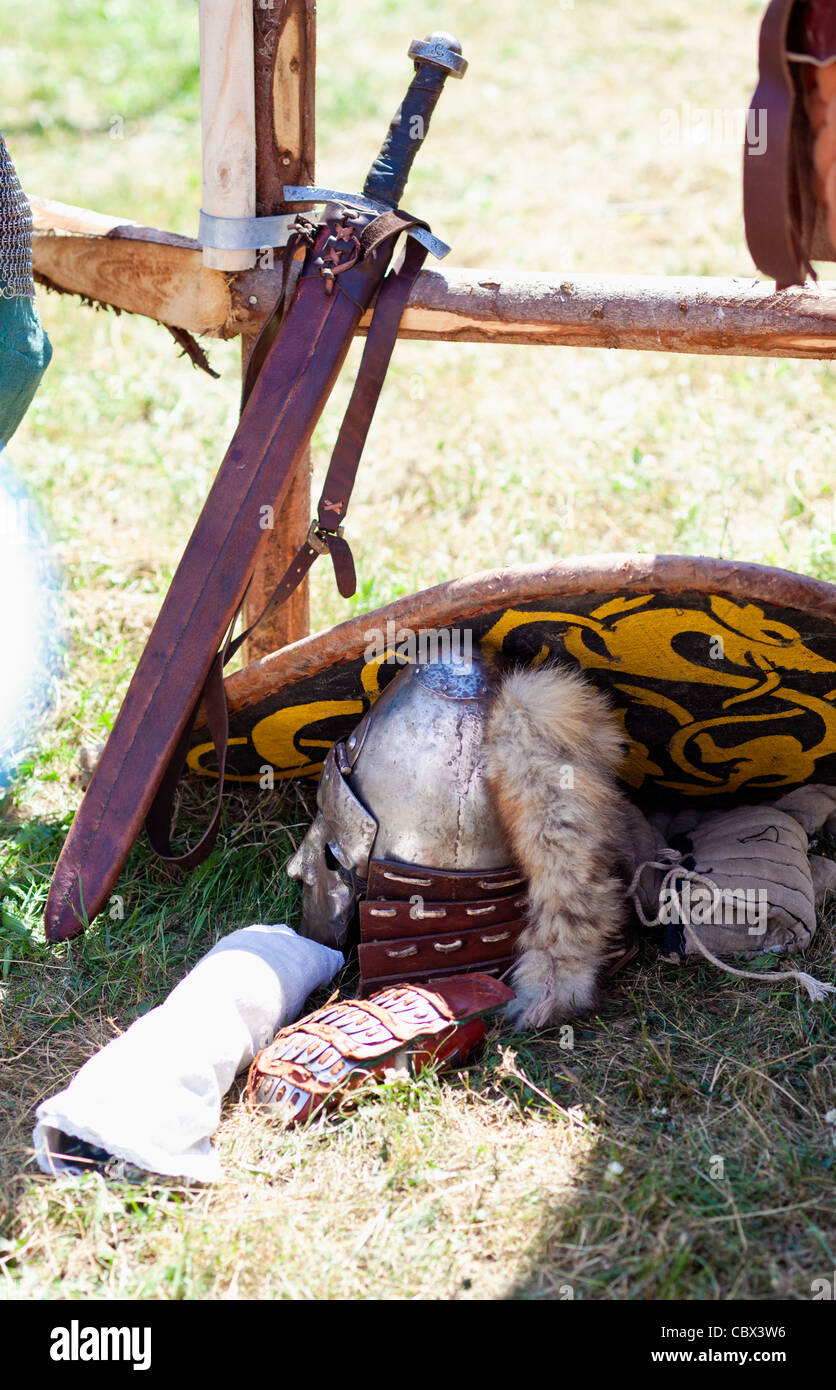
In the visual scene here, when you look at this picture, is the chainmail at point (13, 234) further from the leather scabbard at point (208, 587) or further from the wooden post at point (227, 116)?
the leather scabbard at point (208, 587)

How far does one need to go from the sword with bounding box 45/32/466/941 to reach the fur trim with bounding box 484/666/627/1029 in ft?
1.80

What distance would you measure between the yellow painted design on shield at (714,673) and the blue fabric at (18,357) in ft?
3.91

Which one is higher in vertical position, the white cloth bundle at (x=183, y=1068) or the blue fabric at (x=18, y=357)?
the blue fabric at (x=18, y=357)

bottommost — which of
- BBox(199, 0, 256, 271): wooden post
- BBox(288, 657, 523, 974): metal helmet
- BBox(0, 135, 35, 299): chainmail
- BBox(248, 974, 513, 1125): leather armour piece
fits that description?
BBox(248, 974, 513, 1125): leather armour piece

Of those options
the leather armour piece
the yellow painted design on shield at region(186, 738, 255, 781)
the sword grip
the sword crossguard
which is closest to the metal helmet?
the leather armour piece

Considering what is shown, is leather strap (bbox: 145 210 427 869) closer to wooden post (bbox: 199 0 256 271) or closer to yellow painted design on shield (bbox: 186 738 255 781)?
yellow painted design on shield (bbox: 186 738 255 781)

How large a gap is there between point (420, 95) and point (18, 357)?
3.39ft

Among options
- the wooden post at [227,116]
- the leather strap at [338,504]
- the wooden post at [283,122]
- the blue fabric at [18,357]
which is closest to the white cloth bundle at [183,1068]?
the leather strap at [338,504]

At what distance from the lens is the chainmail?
2.46 meters

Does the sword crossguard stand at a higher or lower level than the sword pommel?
lower

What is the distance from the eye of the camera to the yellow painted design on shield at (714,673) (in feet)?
7.29
